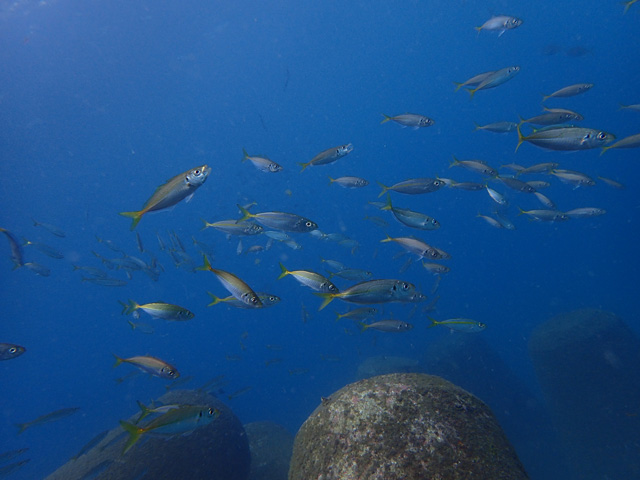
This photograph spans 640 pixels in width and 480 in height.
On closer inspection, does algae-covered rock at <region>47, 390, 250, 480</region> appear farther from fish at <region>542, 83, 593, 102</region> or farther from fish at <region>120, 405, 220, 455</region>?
fish at <region>542, 83, 593, 102</region>

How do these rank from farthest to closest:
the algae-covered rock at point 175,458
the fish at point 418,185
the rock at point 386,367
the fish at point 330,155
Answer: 1. the rock at point 386,367
2. the fish at point 330,155
3. the fish at point 418,185
4. the algae-covered rock at point 175,458

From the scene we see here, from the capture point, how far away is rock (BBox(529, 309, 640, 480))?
31.1 feet

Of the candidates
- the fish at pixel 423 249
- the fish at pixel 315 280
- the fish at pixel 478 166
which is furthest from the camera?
the fish at pixel 478 166

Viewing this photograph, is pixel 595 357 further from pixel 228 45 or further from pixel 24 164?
pixel 228 45

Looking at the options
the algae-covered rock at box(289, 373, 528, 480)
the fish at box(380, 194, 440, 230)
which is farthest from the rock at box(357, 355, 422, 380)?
the algae-covered rock at box(289, 373, 528, 480)

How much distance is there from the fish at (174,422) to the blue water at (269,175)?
21779mm

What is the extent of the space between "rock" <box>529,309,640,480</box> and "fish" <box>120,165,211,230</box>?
12.3 meters

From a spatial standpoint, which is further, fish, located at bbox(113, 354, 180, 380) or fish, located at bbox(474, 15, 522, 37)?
fish, located at bbox(474, 15, 522, 37)

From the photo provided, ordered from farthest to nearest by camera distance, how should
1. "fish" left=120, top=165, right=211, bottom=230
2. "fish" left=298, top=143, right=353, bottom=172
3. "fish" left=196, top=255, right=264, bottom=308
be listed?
"fish" left=298, top=143, right=353, bottom=172 < "fish" left=196, top=255, right=264, bottom=308 < "fish" left=120, top=165, right=211, bottom=230

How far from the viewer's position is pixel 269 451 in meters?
9.20

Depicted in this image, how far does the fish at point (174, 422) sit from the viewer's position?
302 centimetres

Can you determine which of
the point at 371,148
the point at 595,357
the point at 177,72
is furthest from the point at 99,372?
the point at 371,148

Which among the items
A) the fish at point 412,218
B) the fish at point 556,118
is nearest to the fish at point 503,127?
the fish at point 556,118

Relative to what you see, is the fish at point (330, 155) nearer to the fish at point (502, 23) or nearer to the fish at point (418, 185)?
the fish at point (418, 185)
